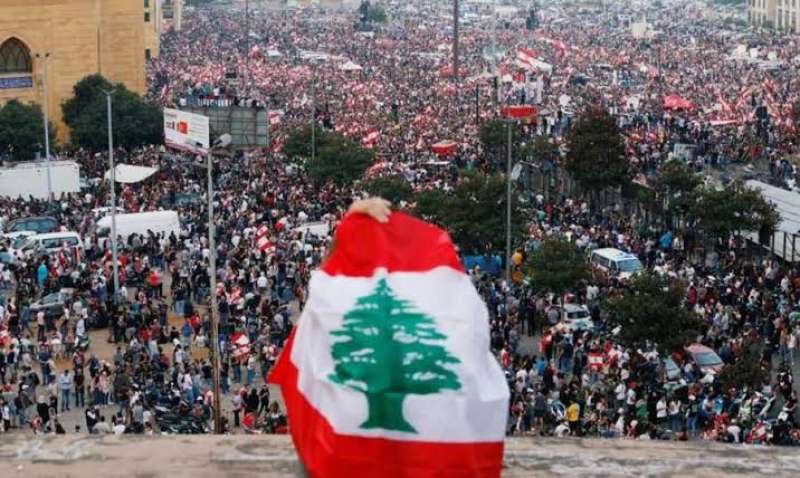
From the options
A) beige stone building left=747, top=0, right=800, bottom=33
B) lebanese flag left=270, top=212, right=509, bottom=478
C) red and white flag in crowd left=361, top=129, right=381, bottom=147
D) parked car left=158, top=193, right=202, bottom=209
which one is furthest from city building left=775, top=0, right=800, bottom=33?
lebanese flag left=270, top=212, right=509, bottom=478

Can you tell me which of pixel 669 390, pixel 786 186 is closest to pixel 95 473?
pixel 669 390

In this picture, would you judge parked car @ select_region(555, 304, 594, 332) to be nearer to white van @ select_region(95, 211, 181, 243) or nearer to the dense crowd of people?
the dense crowd of people

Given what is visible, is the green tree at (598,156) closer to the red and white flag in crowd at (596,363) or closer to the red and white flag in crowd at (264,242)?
the red and white flag in crowd at (264,242)

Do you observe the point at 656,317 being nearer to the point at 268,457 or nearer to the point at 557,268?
Answer: the point at 557,268

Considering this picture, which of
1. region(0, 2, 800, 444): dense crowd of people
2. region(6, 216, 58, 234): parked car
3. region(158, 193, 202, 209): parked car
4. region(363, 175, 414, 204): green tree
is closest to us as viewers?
region(0, 2, 800, 444): dense crowd of people

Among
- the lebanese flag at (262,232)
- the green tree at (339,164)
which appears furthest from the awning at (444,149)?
the lebanese flag at (262,232)

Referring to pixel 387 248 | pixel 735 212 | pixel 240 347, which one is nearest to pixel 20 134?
pixel 735 212
